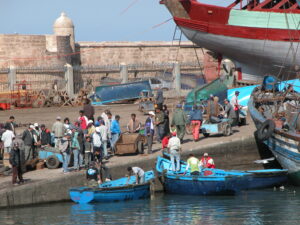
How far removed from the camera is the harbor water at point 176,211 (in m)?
17.3

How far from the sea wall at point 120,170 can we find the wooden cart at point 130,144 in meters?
0.61

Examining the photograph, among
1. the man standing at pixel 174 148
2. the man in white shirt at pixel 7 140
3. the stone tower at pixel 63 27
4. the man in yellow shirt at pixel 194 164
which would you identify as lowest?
the man in yellow shirt at pixel 194 164

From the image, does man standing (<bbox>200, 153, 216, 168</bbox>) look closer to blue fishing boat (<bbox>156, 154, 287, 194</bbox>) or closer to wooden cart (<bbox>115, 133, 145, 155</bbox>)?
blue fishing boat (<bbox>156, 154, 287, 194</bbox>)

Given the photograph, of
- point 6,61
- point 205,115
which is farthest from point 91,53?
point 205,115

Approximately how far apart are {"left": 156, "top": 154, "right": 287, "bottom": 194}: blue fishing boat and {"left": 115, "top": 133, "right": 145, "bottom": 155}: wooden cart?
3.16 ft

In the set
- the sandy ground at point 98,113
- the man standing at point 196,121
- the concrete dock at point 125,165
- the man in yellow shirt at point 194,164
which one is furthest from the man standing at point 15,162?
the man standing at point 196,121

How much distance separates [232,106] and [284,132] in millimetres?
4157

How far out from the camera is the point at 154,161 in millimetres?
21578

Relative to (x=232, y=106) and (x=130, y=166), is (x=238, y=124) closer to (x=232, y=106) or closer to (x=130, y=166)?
(x=232, y=106)

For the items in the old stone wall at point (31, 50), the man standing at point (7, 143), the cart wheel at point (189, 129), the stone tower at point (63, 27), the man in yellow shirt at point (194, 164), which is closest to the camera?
the man in yellow shirt at point (194, 164)

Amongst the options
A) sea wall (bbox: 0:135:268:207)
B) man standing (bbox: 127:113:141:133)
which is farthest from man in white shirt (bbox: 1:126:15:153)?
man standing (bbox: 127:113:141:133)

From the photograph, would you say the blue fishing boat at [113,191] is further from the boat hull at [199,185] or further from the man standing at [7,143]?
the man standing at [7,143]

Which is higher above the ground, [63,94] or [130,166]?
[63,94]

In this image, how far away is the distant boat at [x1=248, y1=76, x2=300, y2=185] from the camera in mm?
21422
